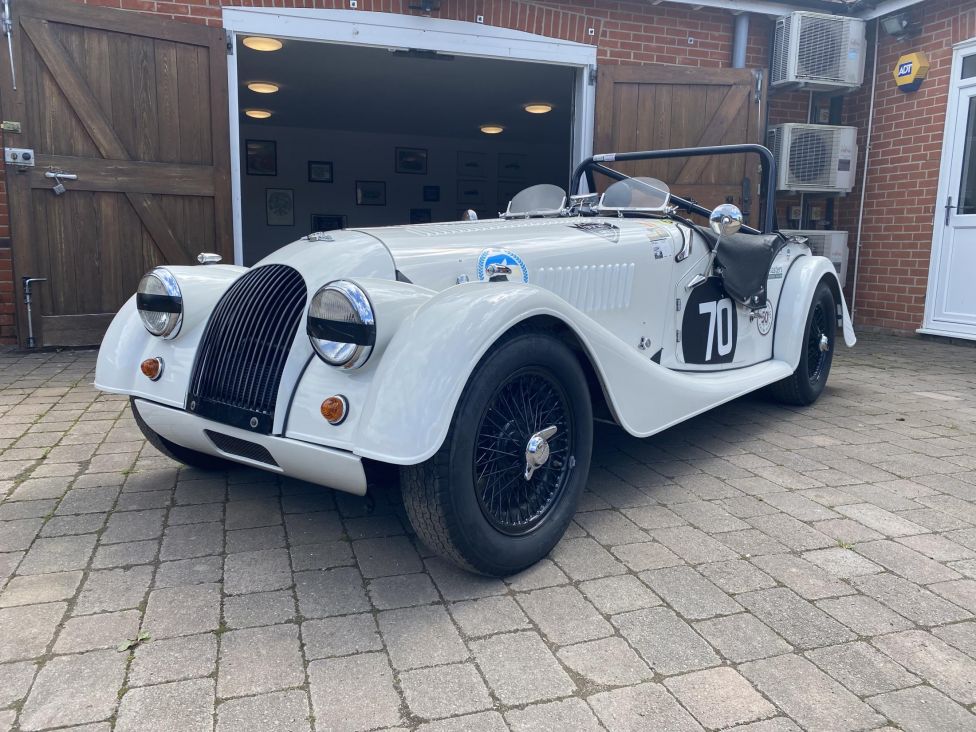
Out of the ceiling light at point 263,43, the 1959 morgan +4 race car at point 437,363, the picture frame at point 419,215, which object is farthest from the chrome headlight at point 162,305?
the picture frame at point 419,215

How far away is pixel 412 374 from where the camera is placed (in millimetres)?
2008

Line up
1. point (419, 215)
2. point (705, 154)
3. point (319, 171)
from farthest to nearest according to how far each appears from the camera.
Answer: point (419, 215) < point (319, 171) < point (705, 154)

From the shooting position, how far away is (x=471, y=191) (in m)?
14.4

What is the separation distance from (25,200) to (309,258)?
435 cm

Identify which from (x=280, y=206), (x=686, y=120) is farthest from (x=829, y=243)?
(x=280, y=206)

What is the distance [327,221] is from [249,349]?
11.7 m

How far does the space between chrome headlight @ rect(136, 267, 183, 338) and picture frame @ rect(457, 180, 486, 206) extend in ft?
39.3

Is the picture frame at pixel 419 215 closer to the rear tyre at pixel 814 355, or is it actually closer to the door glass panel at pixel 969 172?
the door glass panel at pixel 969 172

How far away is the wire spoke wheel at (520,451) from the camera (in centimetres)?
224

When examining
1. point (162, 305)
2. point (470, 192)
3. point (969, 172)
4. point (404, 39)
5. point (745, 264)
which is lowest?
point (162, 305)

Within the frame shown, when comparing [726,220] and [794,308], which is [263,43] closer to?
[726,220]

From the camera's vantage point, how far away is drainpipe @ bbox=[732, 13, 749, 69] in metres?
7.59

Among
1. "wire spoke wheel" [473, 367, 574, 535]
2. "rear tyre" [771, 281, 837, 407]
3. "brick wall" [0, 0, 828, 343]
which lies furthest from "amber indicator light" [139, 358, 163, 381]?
"brick wall" [0, 0, 828, 343]

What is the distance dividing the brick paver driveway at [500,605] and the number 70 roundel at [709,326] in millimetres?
566
